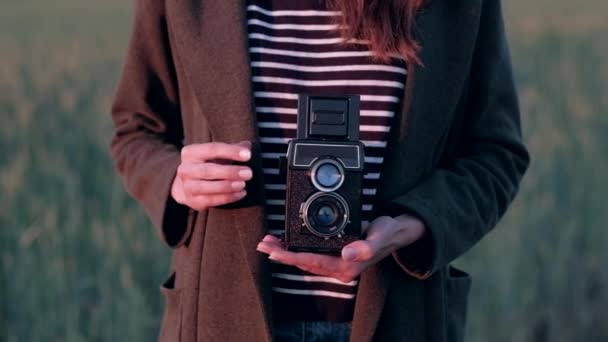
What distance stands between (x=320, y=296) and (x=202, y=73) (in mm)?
377

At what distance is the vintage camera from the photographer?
51.1 inches

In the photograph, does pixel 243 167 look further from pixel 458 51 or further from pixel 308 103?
pixel 458 51

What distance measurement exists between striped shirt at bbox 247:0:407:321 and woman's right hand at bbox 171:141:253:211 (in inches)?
4.4

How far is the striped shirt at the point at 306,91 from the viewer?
1422 mm

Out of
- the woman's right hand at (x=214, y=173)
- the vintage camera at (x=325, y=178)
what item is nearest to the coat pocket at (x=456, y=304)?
the vintage camera at (x=325, y=178)

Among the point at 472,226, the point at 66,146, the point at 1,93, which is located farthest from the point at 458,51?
the point at 1,93

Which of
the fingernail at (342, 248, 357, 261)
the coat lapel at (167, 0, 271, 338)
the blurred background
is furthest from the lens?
the blurred background

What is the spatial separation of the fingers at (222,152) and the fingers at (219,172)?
0.01 m

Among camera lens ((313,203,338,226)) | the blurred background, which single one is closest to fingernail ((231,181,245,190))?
camera lens ((313,203,338,226))

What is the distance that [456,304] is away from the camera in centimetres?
155

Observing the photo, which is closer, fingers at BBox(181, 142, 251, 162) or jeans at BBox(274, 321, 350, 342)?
fingers at BBox(181, 142, 251, 162)

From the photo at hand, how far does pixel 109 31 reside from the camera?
6832 millimetres

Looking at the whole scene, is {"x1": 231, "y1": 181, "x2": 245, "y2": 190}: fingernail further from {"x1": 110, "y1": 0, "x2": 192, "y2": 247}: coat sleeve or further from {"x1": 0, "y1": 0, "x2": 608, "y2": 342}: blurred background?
{"x1": 0, "y1": 0, "x2": 608, "y2": 342}: blurred background

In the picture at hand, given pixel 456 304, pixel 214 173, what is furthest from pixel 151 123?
pixel 456 304
